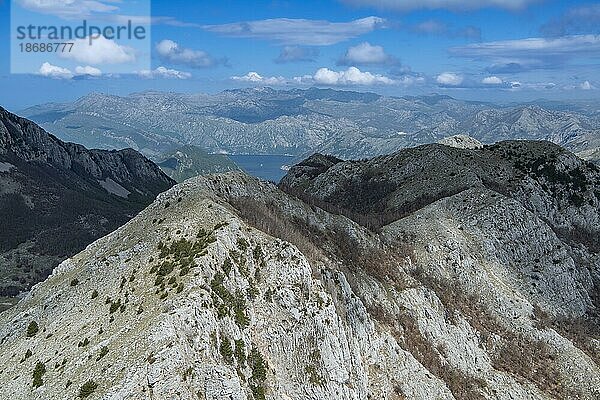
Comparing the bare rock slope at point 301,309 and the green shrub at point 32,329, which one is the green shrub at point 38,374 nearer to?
the bare rock slope at point 301,309

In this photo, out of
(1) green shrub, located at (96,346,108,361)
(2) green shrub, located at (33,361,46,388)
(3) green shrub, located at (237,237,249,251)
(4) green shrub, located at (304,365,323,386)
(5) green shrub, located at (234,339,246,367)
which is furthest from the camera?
(3) green shrub, located at (237,237,249,251)

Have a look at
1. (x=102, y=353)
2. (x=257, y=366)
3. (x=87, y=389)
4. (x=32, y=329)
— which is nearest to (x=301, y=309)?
(x=257, y=366)

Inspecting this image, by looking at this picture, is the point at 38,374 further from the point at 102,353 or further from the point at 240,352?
the point at 240,352

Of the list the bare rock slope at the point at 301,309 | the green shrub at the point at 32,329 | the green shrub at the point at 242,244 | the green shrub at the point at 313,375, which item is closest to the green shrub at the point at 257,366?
the bare rock slope at the point at 301,309

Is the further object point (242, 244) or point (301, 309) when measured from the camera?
point (242, 244)

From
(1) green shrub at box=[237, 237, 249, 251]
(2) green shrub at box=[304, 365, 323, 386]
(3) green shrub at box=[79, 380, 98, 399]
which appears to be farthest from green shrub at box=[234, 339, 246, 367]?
(3) green shrub at box=[79, 380, 98, 399]

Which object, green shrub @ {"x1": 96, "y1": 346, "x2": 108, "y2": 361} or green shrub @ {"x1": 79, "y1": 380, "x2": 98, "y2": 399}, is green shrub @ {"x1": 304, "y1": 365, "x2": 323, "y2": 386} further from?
green shrub @ {"x1": 79, "y1": 380, "x2": 98, "y2": 399}
